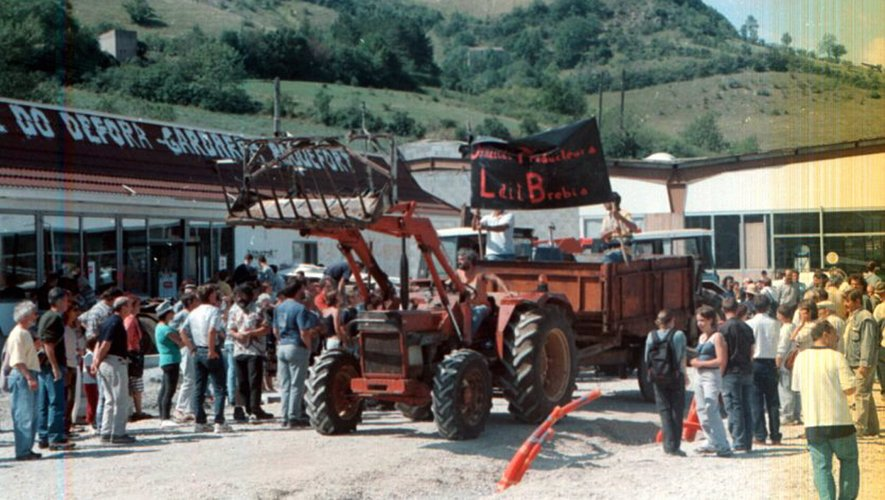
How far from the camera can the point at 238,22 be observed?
128 metres

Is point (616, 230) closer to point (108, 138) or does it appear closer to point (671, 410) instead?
point (671, 410)

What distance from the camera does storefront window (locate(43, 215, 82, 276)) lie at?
2433cm

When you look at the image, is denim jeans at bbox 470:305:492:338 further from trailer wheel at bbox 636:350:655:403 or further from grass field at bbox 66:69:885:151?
grass field at bbox 66:69:885:151

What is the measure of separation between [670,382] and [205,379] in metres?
5.93

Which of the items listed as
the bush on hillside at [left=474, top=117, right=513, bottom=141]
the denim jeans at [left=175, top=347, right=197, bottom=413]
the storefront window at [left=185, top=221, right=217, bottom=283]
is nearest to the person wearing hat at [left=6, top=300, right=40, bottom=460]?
the denim jeans at [left=175, top=347, right=197, bottom=413]

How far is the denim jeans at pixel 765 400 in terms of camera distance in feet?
46.1

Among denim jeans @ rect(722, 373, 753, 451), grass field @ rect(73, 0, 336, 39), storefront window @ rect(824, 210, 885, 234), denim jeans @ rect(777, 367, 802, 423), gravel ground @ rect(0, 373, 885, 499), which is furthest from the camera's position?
grass field @ rect(73, 0, 336, 39)

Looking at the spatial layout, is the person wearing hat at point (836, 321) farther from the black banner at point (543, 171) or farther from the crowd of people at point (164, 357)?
the crowd of people at point (164, 357)

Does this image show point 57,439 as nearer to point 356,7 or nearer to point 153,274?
point 153,274

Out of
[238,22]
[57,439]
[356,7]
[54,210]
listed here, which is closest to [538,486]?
[57,439]

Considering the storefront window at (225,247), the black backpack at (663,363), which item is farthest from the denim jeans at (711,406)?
the storefront window at (225,247)

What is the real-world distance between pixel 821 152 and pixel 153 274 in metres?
21.3

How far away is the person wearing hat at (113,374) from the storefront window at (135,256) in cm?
1313

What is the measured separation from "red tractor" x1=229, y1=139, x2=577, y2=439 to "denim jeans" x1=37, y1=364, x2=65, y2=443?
2788 millimetres
